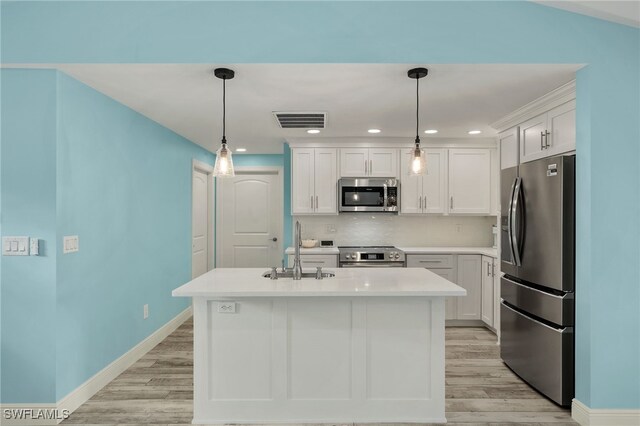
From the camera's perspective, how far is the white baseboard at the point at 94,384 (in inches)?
104

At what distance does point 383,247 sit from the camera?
5223mm

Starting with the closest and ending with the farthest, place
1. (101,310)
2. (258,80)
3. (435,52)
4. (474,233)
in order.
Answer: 1. (435,52)
2. (258,80)
3. (101,310)
4. (474,233)

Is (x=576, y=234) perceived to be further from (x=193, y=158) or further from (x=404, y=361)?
(x=193, y=158)

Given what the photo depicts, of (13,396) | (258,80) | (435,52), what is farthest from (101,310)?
(435,52)

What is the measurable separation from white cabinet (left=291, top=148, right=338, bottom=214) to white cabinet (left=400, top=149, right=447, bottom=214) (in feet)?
2.91

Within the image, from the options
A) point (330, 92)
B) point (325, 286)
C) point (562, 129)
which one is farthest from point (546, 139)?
point (325, 286)

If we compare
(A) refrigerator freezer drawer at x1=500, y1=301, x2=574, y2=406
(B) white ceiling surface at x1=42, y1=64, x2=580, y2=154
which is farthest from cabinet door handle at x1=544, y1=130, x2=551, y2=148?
(A) refrigerator freezer drawer at x1=500, y1=301, x2=574, y2=406

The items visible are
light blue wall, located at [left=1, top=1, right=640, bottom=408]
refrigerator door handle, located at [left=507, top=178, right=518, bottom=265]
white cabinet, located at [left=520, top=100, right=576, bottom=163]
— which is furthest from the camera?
refrigerator door handle, located at [left=507, top=178, right=518, bottom=265]

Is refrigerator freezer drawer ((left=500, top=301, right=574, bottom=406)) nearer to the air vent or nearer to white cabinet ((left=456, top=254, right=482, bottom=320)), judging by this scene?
white cabinet ((left=456, top=254, right=482, bottom=320))

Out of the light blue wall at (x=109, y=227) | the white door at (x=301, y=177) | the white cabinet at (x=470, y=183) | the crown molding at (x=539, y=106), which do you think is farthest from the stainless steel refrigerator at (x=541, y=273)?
the light blue wall at (x=109, y=227)

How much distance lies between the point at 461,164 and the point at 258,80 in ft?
10.4

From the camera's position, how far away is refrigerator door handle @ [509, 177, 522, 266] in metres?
3.19

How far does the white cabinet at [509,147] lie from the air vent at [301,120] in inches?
69.2

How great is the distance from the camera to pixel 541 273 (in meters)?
2.95
